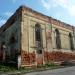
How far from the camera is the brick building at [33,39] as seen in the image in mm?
16641

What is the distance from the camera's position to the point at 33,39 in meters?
17.7

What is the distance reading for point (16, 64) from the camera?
50.9ft

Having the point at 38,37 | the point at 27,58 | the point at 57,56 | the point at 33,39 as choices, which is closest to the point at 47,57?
the point at 57,56

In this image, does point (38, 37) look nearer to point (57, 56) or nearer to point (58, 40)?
point (57, 56)

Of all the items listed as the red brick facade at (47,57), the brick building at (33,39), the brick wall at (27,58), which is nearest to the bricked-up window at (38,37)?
the brick building at (33,39)

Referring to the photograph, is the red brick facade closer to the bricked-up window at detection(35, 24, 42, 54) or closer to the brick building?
the brick building

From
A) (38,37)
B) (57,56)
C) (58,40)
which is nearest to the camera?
(38,37)

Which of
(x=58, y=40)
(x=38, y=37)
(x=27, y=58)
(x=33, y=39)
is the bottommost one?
(x=27, y=58)

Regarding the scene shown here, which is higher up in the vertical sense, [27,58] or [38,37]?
[38,37]

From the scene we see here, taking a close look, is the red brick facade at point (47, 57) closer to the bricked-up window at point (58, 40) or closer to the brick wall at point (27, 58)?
the brick wall at point (27, 58)

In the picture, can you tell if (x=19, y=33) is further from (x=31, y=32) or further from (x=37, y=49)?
(x=37, y=49)

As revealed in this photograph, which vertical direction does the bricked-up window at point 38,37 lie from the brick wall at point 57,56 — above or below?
above

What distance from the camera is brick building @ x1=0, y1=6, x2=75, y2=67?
16.6 m

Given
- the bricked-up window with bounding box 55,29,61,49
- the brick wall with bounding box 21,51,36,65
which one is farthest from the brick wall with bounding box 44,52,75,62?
the brick wall with bounding box 21,51,36,65
